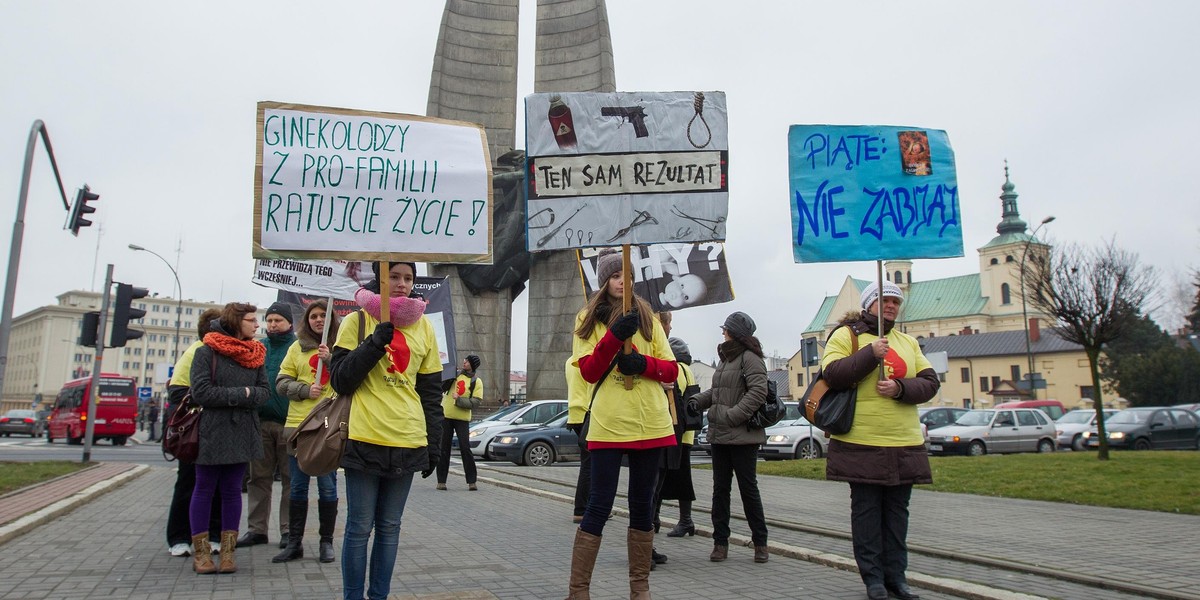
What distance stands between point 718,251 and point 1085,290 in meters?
11.6

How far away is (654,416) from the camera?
186 inches

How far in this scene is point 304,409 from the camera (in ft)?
22.4

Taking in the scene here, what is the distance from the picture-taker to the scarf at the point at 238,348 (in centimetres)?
609

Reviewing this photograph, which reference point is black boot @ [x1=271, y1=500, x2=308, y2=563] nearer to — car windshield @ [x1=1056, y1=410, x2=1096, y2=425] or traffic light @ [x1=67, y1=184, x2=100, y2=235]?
traffic light @ [x1=67, y1=184, x2=100, y2=235]

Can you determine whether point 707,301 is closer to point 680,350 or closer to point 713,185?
point 680,350

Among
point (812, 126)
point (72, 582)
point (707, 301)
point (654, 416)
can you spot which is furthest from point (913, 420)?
point (707, 301)

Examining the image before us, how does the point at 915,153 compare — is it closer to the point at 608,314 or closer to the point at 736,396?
the point at 736,396

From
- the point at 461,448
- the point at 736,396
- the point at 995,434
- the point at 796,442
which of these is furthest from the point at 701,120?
the point at 995,434

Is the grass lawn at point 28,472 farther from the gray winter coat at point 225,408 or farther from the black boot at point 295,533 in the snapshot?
the gray winter coat at point 225,408

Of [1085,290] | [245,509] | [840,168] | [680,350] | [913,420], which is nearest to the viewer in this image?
[913,420]

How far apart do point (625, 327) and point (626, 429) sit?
0.56m

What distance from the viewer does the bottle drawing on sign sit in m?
5.83

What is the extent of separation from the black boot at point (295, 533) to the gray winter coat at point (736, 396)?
3193mm

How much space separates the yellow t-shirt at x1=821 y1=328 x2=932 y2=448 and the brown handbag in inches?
116
